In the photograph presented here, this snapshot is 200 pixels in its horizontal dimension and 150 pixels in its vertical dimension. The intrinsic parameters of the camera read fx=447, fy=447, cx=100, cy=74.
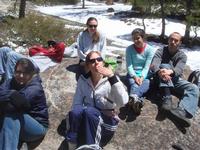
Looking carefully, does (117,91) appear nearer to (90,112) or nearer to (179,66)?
(90,112)

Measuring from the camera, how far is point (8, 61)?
264 inches

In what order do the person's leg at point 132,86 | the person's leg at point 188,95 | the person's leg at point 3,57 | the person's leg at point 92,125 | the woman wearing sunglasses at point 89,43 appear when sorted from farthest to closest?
the woman wearing sunglasses at point 89,43
the person's leg at point 3,57
the person's leg at point 132,86
the person's leg at point 188,95
the person's leg at point 92,125

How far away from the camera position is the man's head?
6.19 m

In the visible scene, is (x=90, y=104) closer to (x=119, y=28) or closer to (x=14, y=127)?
(x=14, y=127)

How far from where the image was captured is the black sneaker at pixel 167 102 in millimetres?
5919

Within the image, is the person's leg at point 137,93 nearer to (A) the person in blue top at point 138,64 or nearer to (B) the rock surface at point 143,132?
(A) the person in blue top at point 138,64

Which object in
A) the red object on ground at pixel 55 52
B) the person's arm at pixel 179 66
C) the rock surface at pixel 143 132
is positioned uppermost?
the person's arm at pixel 179 66

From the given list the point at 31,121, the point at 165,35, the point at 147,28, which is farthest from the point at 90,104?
the point at 147,28

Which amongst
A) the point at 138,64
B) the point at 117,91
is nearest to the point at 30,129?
the point at 117,91

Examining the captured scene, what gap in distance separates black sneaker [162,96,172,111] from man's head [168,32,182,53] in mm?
781

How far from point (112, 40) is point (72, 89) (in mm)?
13191

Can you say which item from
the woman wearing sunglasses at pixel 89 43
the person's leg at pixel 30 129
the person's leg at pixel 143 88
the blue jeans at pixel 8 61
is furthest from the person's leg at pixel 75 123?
the woman wearing sunglasses at pixel 89 43

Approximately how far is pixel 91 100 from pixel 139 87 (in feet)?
3.44

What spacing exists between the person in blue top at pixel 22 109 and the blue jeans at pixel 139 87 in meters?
1.36
